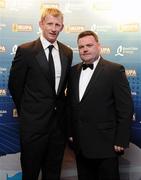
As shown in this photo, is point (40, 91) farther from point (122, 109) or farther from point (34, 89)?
point (122, 109)

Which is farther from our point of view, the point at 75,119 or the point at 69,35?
the point at 69,35

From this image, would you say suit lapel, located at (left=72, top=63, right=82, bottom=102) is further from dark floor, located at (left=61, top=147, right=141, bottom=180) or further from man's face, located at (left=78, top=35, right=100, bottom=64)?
dark floor, located at (left=61, top=147, right=141, bottom=180)

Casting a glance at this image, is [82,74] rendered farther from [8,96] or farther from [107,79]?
[8,96]

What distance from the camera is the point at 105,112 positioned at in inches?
99.6

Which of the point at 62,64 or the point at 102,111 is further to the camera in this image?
the point at 62,64

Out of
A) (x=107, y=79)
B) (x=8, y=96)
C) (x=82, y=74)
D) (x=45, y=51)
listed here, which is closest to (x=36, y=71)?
(x=45, y=51)

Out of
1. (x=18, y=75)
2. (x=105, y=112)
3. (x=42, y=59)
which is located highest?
(x=42, y=59)

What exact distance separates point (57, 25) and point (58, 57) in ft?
0.84

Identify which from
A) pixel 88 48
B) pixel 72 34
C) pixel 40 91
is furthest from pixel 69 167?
pixel 88 48

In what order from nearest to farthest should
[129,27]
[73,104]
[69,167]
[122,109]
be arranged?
1. [122,109]
2. [73,104]
3. [129,27]
4. [69,167]

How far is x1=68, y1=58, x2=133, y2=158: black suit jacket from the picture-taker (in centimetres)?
251

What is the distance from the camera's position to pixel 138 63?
333 centimetres

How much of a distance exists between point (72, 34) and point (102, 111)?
1.03 m

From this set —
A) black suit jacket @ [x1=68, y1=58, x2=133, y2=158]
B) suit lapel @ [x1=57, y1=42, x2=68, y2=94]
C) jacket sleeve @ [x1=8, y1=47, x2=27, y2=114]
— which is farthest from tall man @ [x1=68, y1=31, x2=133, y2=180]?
jacket sleeve @ [x1=8, y1=47, x2=27, y2=114]
